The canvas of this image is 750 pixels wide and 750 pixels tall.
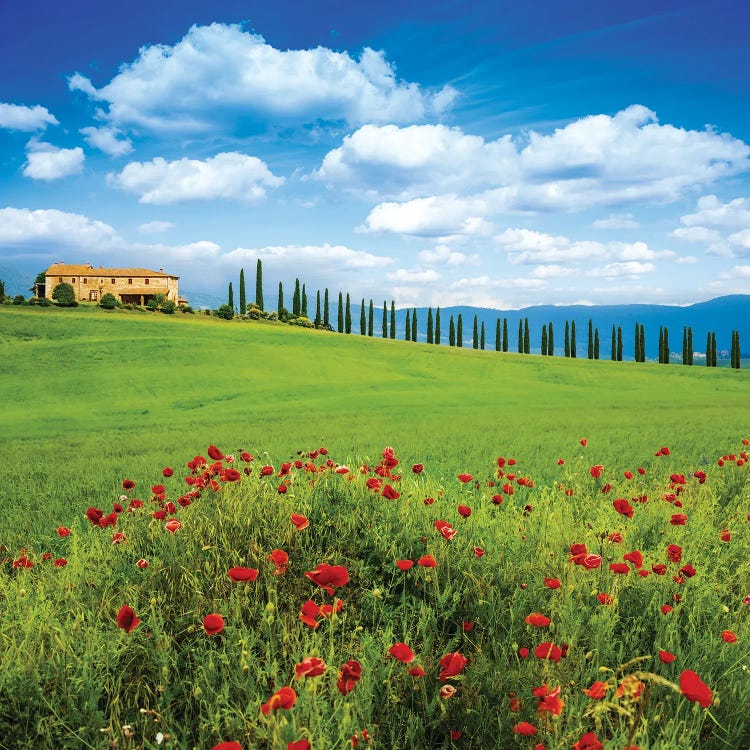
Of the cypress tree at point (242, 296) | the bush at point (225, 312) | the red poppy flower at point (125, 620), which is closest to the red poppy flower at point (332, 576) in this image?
the red poppy flower at point (125, 620)

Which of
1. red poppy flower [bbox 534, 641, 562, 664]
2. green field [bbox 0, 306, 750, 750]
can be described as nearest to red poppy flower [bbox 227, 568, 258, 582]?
green field [bbox 0, 306, 750, 750]

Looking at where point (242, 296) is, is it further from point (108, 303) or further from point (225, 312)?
point (108, 303)

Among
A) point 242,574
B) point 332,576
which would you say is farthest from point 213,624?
point 332,576

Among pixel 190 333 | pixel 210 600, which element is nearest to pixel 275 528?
pixel 210 600

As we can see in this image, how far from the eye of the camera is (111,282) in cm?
8844

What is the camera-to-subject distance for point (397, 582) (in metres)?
3.84

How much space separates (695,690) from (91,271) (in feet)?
324

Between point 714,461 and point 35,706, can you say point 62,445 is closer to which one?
point 35,706

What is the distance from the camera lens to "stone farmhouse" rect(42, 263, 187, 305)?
85125 millimetres

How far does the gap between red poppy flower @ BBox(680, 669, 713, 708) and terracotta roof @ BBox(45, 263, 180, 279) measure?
9614 cm

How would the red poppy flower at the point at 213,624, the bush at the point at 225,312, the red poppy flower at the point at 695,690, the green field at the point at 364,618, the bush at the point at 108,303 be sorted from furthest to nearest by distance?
the bush at the point at 225,312
the bush at the point at 108,303
the green field at the point at 364,618
the red poppy flower at the point at 213,624
the red poppy flower at the point at 695,690

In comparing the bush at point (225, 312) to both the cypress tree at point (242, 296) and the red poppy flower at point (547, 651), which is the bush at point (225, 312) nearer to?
the cypress tree at point (242, 296)

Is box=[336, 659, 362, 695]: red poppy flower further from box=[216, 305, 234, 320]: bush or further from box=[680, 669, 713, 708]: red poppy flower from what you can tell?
box=[216, 305, 234, 320]: bush

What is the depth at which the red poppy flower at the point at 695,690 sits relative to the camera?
1865mm
